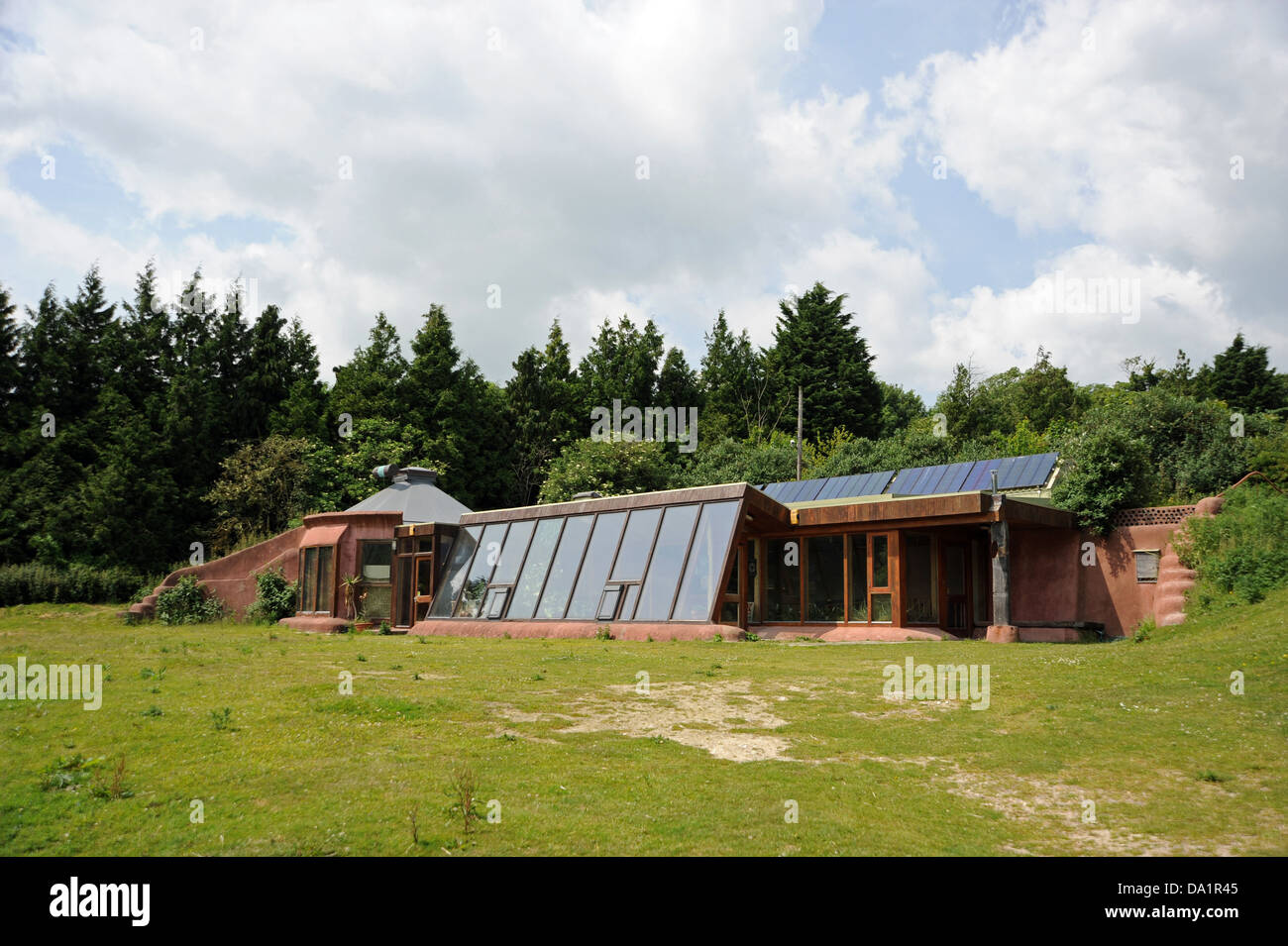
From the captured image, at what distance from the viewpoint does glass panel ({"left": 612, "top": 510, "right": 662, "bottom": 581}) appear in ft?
64.7

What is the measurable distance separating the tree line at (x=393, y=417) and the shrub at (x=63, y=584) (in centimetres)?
247

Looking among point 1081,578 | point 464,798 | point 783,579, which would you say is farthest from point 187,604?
point 464,798

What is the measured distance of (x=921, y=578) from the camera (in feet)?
70.0

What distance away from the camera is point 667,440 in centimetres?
→ 5044

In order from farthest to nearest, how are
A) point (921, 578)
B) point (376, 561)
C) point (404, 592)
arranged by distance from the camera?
point (376, 561) → point (404, 592) → point (921, 578)

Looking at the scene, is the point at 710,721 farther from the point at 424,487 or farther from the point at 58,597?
the point at 58,597

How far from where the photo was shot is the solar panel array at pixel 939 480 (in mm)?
25562

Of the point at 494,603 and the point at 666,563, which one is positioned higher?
the point at 666,563

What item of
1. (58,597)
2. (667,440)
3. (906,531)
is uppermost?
(667,440)

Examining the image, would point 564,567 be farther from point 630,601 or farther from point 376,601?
point 376,601

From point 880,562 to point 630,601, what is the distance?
229 inches

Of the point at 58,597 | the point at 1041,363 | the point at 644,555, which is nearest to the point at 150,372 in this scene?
the point at 58,597

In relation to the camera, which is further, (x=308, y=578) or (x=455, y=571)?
(x=308, y=578)
